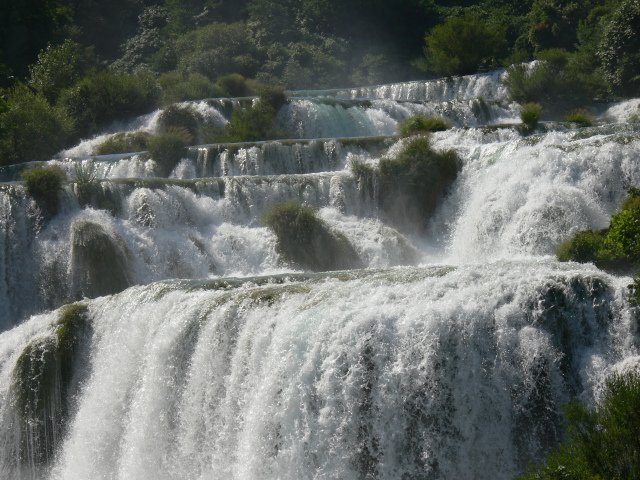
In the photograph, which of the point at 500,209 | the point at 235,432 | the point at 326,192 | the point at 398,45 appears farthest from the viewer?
the point at 398,45

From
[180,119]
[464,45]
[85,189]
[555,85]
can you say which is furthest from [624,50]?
[85,189]

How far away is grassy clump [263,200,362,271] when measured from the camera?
1459cm

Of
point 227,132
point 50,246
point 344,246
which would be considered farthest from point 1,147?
point 344,246

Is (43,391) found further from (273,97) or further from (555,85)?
(555,85)

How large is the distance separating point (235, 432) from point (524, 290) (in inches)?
156

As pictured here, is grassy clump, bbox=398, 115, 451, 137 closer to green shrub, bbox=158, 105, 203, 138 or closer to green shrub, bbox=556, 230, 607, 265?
green shrub, bbox=158, 105, 203, 138

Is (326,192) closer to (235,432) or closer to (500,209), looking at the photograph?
(500,209)

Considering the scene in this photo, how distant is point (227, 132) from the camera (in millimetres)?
23172

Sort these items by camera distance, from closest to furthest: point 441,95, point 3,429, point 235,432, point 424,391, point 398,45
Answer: point 424,391
point 235,432
point 3,429
point 441,95
point 398,45

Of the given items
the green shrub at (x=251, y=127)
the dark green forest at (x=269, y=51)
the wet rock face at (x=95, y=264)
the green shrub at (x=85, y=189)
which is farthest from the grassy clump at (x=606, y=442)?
the dark green forest at (x=269, y=51)

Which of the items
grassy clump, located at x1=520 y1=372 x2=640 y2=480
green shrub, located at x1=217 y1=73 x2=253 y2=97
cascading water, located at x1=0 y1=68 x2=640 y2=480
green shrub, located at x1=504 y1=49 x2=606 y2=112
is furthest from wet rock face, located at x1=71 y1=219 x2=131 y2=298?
green shrub, located at x1=217 y1=73 x2=253 y2=97

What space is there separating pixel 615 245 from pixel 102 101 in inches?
880

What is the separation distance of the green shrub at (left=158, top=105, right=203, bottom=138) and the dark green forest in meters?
3.18

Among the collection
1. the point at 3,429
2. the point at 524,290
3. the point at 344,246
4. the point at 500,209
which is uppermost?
the point at 524,290
